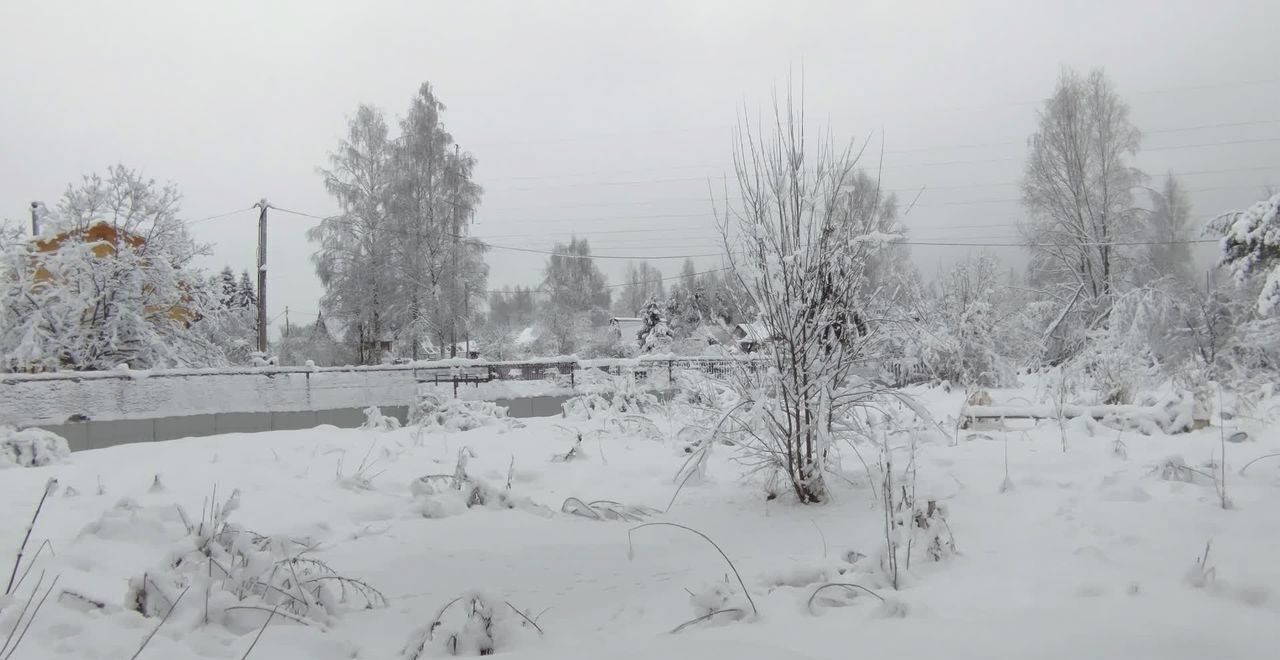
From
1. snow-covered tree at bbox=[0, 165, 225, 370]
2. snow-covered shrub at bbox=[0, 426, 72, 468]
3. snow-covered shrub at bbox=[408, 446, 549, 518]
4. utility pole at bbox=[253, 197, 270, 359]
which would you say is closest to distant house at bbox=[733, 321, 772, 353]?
snow-covered shrub at bbox=[408, 446, 549, 518]

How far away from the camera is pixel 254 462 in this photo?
487 cm

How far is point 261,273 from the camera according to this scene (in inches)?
687

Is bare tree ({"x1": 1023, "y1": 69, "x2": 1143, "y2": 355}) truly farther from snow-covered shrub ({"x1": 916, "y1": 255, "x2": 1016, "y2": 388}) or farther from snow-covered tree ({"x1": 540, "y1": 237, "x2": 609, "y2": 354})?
snow-covered tree ({"x1": 540, "y1": 237, "x2": 609, "y2": 354})

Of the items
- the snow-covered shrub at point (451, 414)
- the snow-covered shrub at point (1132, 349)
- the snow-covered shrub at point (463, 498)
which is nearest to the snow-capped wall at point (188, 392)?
the snow-covered shrub at point (451, 414)

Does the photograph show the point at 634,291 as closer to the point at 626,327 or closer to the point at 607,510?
the point at 626,327

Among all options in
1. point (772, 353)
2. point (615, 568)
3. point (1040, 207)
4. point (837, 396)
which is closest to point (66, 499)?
point (615, 568)

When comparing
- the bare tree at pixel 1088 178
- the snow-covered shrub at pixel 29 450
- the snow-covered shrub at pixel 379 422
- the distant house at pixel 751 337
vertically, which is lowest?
the snow-covered shrub at pixel 379 422

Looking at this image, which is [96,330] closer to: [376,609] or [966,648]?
[376,609]

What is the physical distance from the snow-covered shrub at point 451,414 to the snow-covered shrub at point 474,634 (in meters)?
5.58

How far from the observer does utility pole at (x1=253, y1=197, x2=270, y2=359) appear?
17375mm

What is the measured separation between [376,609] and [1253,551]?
316cm

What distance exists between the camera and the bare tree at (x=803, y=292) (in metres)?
3.72

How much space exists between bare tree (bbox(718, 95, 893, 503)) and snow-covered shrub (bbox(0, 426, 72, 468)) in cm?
532

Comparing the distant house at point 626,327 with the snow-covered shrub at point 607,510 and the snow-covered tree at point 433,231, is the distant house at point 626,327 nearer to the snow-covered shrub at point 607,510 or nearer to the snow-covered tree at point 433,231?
the snow-covered tree at point 433,231
